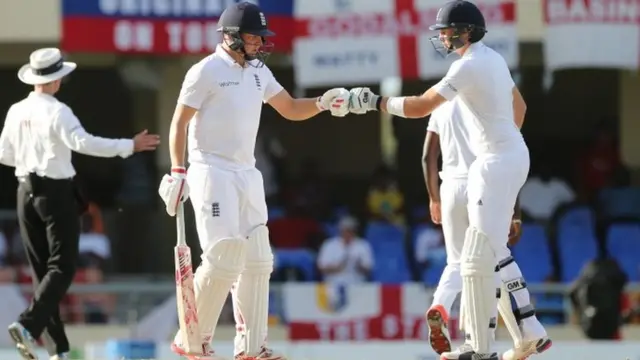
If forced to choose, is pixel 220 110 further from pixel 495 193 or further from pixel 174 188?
pixel 495 193

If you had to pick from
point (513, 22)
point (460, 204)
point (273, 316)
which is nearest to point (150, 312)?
point (273, 316)

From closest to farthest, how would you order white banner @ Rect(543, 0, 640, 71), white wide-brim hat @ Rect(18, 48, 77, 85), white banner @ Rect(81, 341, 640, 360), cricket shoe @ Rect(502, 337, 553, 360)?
cricket shoe @ Rect(502, 337, 553, 360) → white wide-brim hat @ Rect(18, 48, 77, 85) → white banner @ Rect(81, 341, 640, 360) → white banner @ Rect(543, 0, 640, 71)

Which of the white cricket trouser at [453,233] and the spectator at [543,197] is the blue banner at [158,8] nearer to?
the spectator at [543,197]

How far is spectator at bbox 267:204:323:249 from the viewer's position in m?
16.7

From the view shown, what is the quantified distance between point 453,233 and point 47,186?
8.15 feet

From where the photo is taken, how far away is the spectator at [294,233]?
1673 centimetres

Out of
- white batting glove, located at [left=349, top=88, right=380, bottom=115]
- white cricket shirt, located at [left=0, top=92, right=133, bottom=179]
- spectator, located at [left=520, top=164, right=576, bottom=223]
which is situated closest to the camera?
white batting glove, located at [left=349, top=88, right=380, bottom=115]

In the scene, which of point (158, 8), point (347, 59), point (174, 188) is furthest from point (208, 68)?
point (158, 8)

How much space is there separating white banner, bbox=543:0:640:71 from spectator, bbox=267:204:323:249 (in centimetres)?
306

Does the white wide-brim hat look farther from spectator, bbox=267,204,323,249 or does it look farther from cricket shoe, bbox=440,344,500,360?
spectator, bbox=267,204,323,249

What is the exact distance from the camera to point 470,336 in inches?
345

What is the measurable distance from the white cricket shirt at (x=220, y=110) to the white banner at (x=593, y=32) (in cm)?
744

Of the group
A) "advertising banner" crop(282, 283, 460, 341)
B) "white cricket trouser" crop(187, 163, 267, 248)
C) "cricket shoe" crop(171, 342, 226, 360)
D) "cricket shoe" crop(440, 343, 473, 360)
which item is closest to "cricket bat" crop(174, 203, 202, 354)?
"cricket shoe" crop(171, 342, 226, 360)

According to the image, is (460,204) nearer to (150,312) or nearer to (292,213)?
(150,312)
